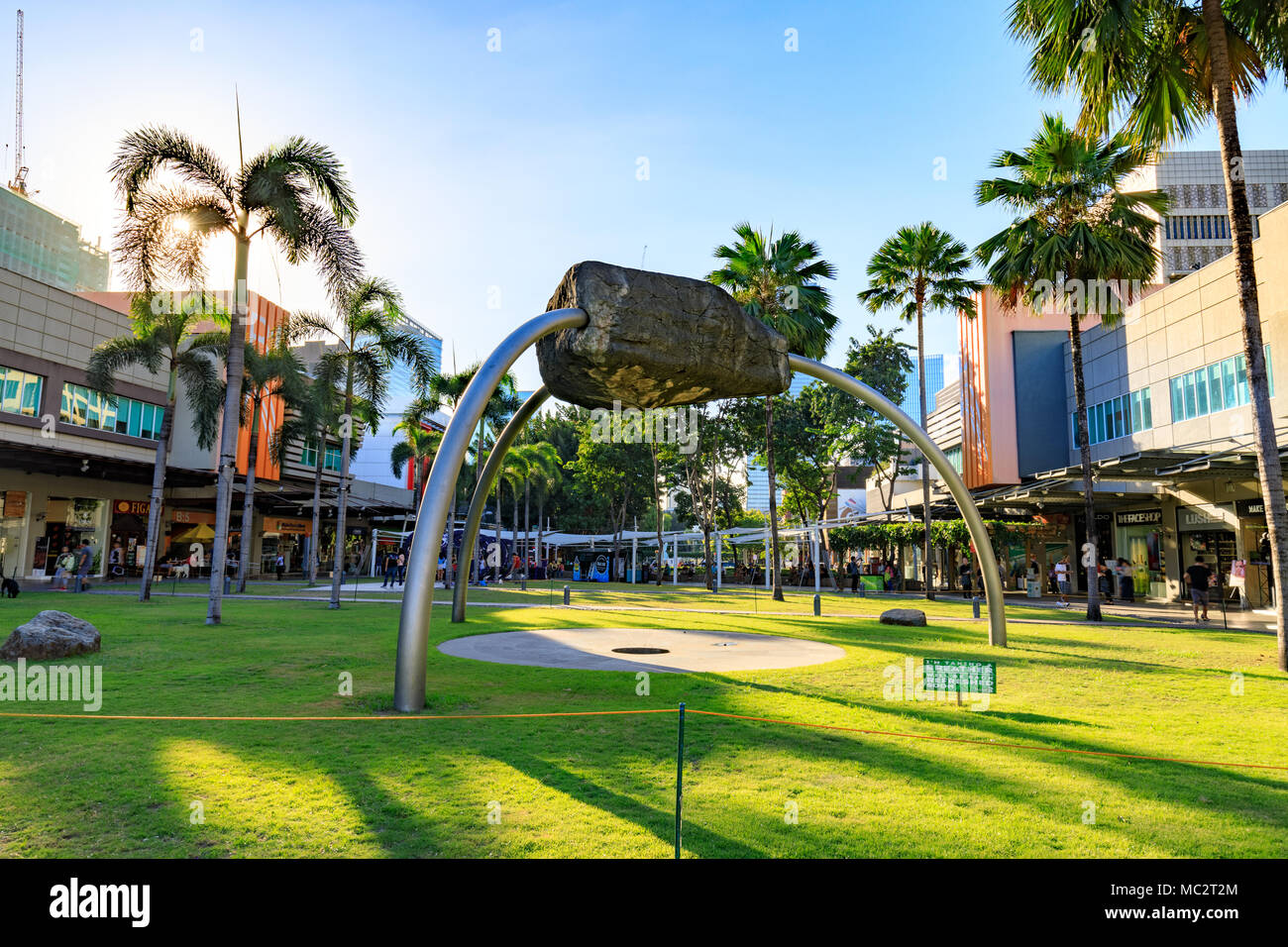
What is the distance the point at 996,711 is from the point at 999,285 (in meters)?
17.0

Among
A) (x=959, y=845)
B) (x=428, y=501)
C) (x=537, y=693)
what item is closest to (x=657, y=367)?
(x=428, y=501)

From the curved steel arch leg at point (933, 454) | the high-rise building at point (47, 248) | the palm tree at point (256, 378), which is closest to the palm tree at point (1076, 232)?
the curved steel arch leg at point (933, 454)

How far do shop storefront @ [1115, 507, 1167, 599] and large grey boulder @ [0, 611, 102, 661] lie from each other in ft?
116

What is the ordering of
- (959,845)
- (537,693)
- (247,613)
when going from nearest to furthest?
(959,845), (537,693), (247,613)

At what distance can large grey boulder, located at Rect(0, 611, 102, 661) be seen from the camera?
10922 mm

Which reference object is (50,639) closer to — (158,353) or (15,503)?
(158,353)

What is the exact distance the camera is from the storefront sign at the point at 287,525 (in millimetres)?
50216

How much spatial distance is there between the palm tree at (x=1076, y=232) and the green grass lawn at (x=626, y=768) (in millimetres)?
12174

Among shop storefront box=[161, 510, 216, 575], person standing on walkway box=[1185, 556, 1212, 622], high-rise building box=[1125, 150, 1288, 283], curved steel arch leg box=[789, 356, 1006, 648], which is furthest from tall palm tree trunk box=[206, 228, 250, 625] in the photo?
high-rise building box=[1125, 150, 1288, 283]

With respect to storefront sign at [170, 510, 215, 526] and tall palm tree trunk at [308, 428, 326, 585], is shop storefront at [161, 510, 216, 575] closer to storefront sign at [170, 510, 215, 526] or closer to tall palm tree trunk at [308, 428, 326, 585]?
storefront sign at [170, 510, 215, 526]

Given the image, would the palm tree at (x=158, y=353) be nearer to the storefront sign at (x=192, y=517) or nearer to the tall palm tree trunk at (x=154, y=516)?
the tall palm tree trunk at (x=154, y=516)

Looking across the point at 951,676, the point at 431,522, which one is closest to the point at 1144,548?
the point at 951,676
